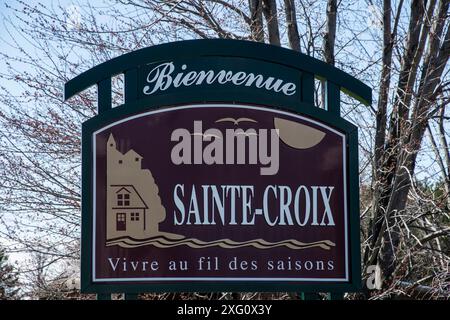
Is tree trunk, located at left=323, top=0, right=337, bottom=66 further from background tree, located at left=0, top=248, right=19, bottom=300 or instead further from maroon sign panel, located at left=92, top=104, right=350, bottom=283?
background tree, located at left=0, top=248, right=19, bottom=300

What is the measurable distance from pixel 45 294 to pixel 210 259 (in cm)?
345

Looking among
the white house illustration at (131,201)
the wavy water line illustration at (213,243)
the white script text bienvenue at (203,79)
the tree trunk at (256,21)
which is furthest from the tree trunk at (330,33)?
the white house illustration at (131,201)

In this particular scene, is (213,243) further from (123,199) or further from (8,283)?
(8,283)

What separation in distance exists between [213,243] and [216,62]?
1.48m

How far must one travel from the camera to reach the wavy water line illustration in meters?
6.87

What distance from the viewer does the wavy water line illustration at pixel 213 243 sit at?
6871 mm

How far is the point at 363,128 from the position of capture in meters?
9.80

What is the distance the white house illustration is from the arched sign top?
1.90 feet

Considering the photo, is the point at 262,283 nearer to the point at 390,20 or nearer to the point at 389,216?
the point at 389,216

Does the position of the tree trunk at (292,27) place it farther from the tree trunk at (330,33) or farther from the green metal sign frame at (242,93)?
the green metal sign frame at (242,93)

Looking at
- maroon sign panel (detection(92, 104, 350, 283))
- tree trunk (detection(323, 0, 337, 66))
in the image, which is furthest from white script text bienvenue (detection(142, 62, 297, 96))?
tree trunk (detection(323, 0, 337, 66))

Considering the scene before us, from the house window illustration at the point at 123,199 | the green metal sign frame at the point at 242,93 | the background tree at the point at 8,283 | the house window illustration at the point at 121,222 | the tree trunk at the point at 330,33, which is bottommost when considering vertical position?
the background tree at the point at 8,283

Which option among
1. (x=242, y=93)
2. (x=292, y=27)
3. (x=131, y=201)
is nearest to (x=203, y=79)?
(x=242, y=93)
